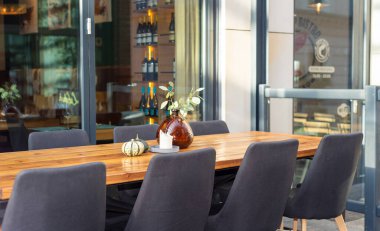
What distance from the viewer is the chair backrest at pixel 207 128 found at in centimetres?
459

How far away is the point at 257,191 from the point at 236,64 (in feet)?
11.0

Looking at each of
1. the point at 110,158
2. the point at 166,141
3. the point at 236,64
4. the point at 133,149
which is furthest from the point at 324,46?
the point at 110,158

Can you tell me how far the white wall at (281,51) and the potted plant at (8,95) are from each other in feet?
8.94

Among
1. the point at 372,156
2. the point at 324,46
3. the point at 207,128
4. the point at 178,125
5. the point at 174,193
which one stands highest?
the point at 324,46

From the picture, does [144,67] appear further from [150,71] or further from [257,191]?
[257,191]

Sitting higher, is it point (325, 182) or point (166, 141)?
point (166, 141)

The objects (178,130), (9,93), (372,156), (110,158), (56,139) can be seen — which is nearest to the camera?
(110,158)

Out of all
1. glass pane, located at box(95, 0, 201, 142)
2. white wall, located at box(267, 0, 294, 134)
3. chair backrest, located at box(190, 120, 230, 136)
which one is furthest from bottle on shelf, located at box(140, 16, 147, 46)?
white wall, located at box(267, 0, 294, 134)

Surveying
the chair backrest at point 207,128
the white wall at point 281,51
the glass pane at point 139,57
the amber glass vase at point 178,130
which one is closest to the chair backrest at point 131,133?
the chair backrest at point 207,128

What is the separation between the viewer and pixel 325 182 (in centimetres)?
341

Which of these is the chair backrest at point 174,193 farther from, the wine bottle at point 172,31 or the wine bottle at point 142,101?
the wine bottle at point 172,31

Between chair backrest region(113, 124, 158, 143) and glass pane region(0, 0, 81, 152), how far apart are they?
1.04m

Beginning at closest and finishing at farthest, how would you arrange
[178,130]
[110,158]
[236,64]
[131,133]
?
[110,158] < [178,130] < [131,133] < [236,64]

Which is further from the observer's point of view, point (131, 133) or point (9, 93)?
point (9, 93)
